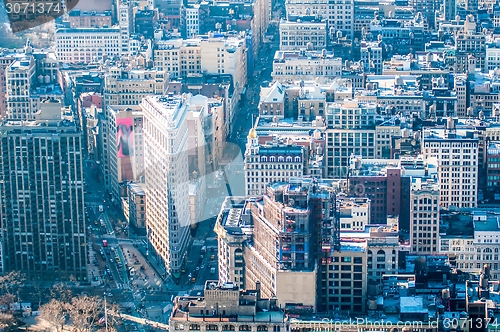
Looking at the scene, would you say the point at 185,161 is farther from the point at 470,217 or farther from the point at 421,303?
the point at 421,303

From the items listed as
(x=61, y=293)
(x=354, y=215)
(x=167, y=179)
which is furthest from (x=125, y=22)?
(x=354, y=215)

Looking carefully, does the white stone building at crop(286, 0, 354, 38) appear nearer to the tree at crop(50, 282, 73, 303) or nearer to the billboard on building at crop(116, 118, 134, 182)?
the billboard on building at crop(116, 118, 134, 182)

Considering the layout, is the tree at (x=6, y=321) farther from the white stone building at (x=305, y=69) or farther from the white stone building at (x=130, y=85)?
the white stone building at (x=305, y=69)

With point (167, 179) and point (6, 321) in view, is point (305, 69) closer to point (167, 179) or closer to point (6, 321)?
point (167, 179)

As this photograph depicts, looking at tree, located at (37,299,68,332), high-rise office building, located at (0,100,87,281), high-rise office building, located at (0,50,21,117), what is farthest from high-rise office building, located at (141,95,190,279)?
high-rise office building, located at (0,50,21,117)

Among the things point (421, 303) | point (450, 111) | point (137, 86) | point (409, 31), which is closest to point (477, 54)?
point (409, 31)
